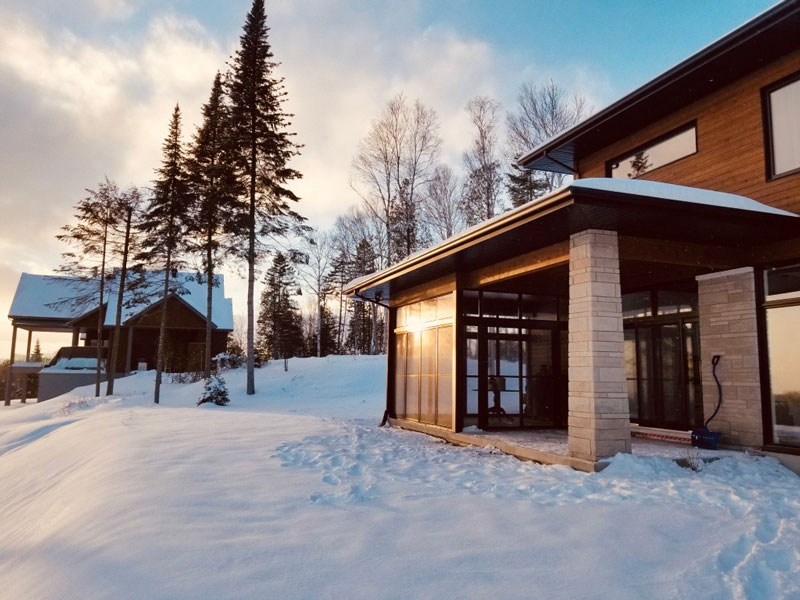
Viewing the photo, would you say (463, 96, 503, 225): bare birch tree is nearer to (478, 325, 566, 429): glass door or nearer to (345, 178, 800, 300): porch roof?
(478, 325, 566, 429): glass door

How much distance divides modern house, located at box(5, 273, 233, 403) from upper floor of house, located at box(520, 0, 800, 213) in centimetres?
2267

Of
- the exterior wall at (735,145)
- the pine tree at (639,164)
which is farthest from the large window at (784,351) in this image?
the pine tree at (639,164)

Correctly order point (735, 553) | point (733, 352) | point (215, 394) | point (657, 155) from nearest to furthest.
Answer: point (735, 553), point (733, 352), point (657, 155), point (215, 394)

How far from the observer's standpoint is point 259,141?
2020cm

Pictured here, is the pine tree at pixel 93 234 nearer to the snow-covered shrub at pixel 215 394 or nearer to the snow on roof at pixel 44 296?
the snow-covered shrub at pixel 215 394

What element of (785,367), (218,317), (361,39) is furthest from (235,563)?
(218,317)

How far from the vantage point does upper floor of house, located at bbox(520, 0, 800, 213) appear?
6.61 meters

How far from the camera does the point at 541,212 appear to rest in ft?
18.6

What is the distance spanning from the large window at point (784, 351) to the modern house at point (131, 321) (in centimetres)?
2398

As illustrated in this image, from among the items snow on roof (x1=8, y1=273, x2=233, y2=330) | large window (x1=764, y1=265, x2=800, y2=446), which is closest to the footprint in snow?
large window (x1=764, y1=265, x2=800, y2=446)

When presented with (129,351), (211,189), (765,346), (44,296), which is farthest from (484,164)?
(44,296)

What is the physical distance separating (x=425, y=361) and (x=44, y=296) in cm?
3199

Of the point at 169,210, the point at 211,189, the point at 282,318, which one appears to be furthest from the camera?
the point at 282,318

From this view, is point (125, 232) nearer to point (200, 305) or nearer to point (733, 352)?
point (200, 305)
